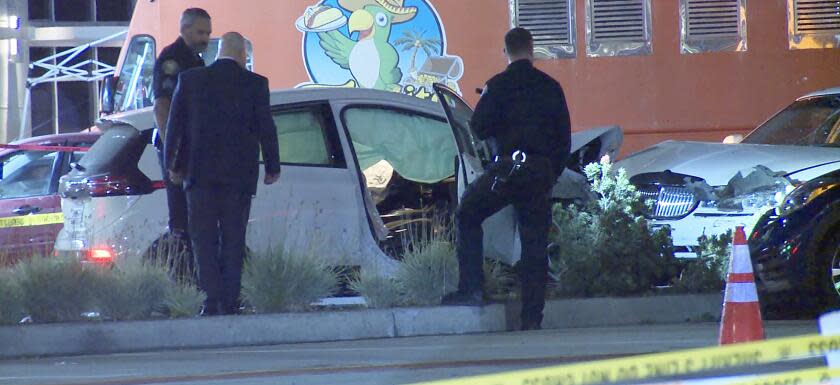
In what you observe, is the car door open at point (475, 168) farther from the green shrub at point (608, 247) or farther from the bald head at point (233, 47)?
the bald head at point (233, 47)

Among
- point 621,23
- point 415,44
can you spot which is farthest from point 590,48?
point 415,44

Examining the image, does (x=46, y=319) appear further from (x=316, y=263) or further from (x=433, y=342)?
→ (x=433, y=342)

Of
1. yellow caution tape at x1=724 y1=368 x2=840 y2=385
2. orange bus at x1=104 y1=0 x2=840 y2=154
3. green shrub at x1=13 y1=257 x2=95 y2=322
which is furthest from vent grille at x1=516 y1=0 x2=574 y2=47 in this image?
yellow caution tape at x1=724 y1=368 x2=840 y2=385

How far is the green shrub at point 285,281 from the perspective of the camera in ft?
27.5

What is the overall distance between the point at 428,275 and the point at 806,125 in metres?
3.42

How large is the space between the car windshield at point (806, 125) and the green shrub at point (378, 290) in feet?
11.2

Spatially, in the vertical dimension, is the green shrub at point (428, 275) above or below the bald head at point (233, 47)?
below

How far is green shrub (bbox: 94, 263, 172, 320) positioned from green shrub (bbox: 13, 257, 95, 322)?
3.1 inches

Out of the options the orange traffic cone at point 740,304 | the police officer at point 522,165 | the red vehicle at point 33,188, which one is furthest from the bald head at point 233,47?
the orange traffic cone at point 740,304

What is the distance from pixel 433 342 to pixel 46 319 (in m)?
2.30

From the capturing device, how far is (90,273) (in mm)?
8219

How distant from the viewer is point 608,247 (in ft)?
29.0

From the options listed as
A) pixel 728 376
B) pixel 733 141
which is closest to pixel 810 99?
pixel 733 141

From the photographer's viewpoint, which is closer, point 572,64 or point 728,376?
point 728,376
